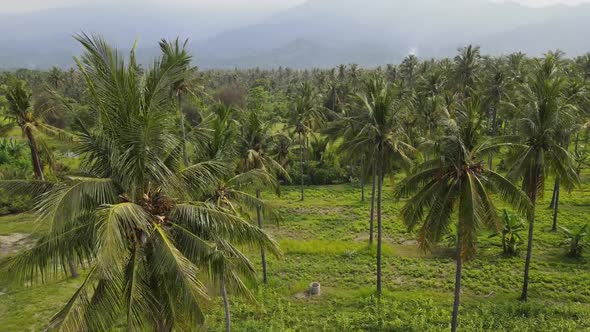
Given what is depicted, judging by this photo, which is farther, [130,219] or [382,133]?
[382,133]

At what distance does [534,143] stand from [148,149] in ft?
51.8

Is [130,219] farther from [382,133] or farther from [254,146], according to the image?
[382,133]

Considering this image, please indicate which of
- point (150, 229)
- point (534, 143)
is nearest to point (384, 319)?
point (534, 143)

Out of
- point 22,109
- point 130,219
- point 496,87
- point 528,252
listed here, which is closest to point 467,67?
point 496,87

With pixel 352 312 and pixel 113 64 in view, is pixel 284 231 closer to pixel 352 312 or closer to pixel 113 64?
pixel 352 312

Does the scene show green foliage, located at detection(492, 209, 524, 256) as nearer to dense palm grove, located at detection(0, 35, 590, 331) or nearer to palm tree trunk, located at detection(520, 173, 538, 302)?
palm tree trunk, located at detection(520, 173, 538, 302)

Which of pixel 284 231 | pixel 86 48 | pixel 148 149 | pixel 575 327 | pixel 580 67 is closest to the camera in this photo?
pixel 86 48

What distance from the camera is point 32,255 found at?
7973 mm

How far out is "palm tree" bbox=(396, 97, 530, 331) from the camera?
13.5 meters

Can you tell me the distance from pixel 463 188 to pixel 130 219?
10555mm

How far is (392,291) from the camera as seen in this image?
72.8ft

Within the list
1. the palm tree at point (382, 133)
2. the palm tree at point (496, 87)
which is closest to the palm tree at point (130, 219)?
the palm tree at point (382, 133)

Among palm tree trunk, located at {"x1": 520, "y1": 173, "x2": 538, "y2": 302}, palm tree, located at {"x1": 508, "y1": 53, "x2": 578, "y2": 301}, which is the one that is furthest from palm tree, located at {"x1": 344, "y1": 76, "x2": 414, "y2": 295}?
palm tree trunk, located at {"x1": 520, "y1": 173, "x2": 538, "y2": 302}

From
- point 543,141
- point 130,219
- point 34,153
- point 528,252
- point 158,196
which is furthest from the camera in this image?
point 34,153
